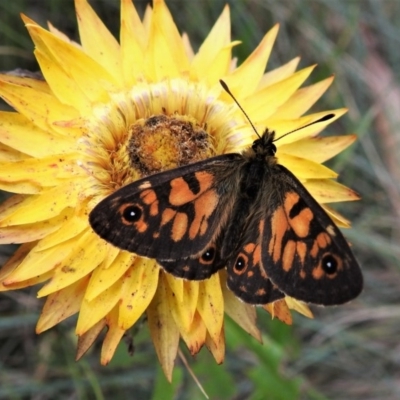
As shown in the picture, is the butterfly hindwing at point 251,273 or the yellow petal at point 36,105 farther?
the yellow petal at point 36,105

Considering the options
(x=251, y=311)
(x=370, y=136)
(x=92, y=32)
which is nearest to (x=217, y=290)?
(x=251, y=311)

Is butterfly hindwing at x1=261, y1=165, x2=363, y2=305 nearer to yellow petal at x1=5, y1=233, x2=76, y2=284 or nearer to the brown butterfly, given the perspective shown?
the brown butterfly

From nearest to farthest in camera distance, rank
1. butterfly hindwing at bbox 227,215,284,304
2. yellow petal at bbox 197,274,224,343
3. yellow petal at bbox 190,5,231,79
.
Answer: butterfly hindwing at bbox 227,215,284,304 < yellow petal at bbox 197,274,224,343 < yellow petal at bbox 190,5,231,79

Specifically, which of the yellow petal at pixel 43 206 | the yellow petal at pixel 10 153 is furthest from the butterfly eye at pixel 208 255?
the yellow petal at pixel 10 153

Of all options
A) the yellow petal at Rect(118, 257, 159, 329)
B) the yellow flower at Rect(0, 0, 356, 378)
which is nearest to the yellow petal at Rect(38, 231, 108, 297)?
the yellow flower at Rect(0, 0, 356, 378)

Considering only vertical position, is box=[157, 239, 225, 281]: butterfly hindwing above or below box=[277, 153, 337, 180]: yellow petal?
below

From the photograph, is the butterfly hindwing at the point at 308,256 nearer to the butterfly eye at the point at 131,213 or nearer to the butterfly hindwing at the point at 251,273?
the butterfly hindwing at the point at 251,273

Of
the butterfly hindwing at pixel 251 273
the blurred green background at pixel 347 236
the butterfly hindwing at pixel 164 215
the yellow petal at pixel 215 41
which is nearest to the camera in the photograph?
the butterfly hindwing at pixel 164 215
